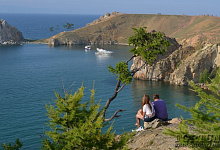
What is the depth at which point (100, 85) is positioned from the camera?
272 feet

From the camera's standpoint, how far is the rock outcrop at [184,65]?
87781mm

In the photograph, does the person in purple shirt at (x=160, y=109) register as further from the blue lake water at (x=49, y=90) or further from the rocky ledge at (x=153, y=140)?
the blue lake water at (x=49, y=90)

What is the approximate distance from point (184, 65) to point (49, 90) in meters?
34.0

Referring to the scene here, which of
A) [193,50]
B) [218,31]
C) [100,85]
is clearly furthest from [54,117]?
[218,31]

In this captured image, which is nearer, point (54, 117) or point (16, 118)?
point (54, 117)

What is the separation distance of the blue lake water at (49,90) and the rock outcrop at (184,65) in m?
3.29

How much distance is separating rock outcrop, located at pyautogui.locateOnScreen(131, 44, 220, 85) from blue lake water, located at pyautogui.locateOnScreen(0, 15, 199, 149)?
3293 millimetres

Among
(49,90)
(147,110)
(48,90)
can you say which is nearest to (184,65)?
(49,90)

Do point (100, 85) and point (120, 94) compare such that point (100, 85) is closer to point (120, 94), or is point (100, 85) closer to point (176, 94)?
point (120, 94)

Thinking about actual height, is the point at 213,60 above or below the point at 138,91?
above

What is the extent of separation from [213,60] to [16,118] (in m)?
54.5

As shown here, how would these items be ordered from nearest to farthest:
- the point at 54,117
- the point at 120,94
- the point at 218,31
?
the point at 54,117 → the point at 120,94 → the point at 218,31

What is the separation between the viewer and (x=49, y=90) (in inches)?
3014

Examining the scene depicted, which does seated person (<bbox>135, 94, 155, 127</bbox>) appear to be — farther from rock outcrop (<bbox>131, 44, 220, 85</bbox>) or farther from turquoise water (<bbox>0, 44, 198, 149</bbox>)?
rock outcrop (<bbox>131, 44, 220, 85</bbox>)
